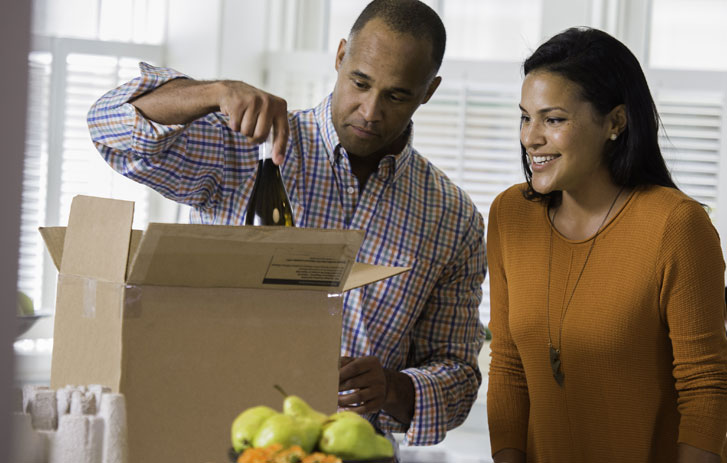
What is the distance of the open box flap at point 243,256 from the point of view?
786mm

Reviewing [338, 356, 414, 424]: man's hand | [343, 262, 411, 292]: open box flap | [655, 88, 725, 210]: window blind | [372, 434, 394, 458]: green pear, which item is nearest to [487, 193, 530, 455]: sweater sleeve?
[338, 356, 414, 424]: man's hand

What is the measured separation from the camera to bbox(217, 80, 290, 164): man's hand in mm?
995

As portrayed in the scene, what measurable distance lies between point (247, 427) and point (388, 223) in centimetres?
82

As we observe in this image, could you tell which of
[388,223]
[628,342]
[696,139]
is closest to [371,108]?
[388,223]

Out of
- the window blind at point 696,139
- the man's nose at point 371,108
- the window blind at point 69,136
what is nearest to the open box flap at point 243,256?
the man's nose at point 371,108

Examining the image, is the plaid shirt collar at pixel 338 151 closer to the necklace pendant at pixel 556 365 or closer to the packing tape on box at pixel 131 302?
the necklace pendant at pixel 556 365

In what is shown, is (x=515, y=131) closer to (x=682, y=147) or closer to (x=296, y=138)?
(x=682, y=147)

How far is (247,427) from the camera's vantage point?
68cm

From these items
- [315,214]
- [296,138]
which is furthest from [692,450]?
[296,138]

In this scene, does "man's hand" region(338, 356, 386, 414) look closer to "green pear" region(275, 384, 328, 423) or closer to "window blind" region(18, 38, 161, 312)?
"green pear" region(275, 384, 328, 423)

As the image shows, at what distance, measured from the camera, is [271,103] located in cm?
101

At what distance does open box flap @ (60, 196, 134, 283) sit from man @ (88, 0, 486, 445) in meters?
0.40

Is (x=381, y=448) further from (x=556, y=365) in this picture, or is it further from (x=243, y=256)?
(x=556, y=365)

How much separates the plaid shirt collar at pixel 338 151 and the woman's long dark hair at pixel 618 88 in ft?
0.97
